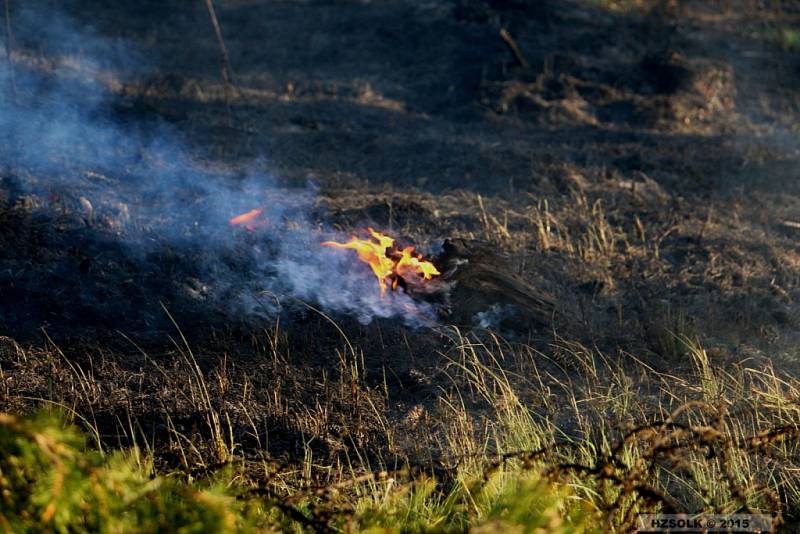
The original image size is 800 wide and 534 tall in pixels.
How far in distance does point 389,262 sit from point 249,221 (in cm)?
143

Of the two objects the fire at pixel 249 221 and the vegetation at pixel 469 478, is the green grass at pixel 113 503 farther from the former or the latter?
the fire at pixel 249 221

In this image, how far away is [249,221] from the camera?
22.8 feet

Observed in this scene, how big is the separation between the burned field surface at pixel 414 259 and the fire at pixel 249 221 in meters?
0.02

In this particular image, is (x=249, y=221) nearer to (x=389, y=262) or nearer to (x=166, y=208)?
(x=166, y=208)

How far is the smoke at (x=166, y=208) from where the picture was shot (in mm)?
6094

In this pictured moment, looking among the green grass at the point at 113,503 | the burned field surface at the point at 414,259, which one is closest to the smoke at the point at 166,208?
the burned field surface at the point at 414,259

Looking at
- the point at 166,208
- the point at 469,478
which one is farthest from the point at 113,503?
the point at 166,208

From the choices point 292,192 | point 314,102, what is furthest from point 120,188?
point 314,102

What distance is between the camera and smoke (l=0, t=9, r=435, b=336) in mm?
6094

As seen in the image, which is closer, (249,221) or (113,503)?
(113,503)

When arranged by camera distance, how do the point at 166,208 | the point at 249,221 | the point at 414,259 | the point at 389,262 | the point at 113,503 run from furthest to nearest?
the point at 166,208 → the point at 249,221 → the point at 414,259 → the point at 389,262 → the point at 113,503

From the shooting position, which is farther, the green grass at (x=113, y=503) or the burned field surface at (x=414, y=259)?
the burned field surface at (x=414, y=259)

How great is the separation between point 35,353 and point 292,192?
3402mm

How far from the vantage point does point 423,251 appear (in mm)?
7027
